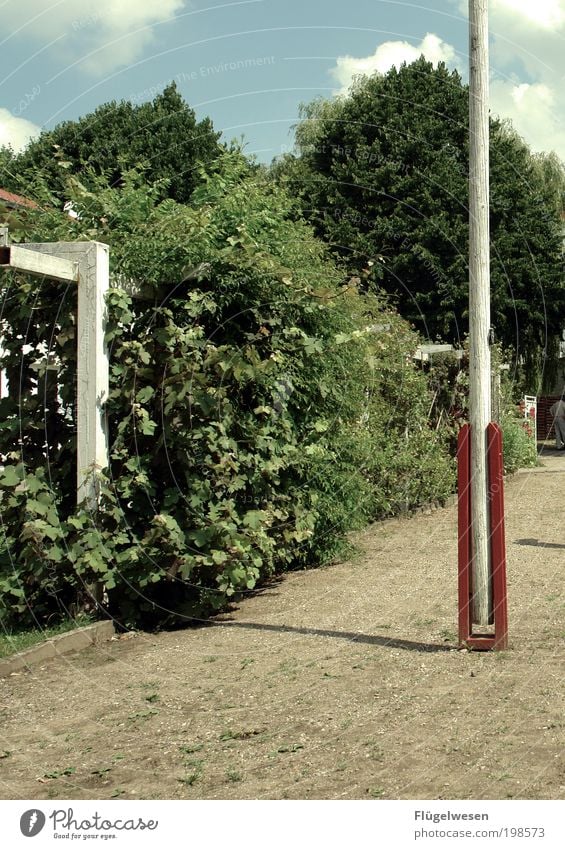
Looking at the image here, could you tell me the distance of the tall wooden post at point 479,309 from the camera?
6059 mm

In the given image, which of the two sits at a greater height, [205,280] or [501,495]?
[205,280]

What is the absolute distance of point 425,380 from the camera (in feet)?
45.1

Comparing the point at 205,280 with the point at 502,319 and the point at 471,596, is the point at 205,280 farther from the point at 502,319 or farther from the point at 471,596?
the point at 502,319

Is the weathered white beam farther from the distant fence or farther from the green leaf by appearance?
the distant fence

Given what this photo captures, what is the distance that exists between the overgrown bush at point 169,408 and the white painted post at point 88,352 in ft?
0.43

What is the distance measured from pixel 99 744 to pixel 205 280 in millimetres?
3881

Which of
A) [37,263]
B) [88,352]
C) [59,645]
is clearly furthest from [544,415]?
[59,645]

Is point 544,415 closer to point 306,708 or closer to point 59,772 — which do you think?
point 306,708

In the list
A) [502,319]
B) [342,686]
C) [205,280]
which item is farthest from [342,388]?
[502,319]

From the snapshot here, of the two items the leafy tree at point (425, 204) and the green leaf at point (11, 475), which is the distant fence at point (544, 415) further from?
the green leaf at point (11, 475)

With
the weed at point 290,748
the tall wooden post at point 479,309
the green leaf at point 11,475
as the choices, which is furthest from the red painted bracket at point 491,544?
the green leaf at point 11,475

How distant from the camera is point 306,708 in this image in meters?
4.93

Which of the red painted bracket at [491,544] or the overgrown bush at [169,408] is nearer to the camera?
the red painted bracket at [491,544]

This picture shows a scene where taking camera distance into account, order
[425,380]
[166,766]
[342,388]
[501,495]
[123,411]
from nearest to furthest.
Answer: [166,766], [501,495], [123,411], [342,388], [425,380]
